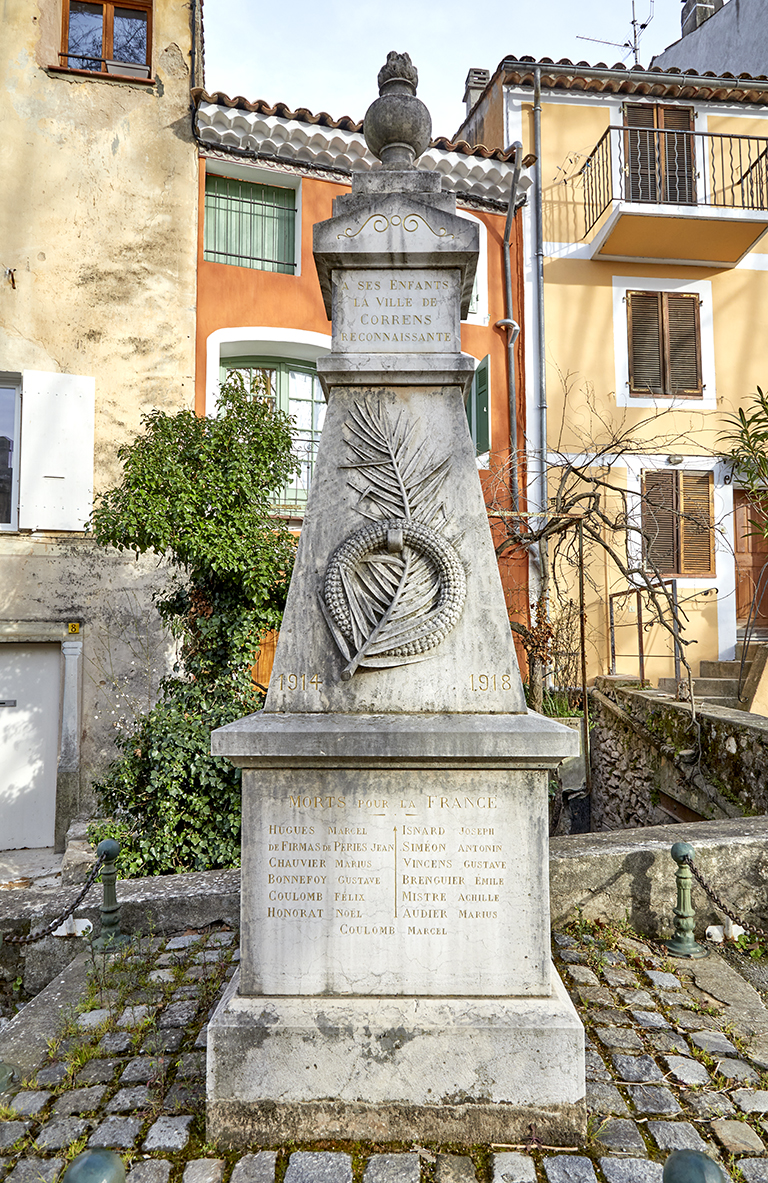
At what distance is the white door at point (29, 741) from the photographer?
26.4 feet

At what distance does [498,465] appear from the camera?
33.2ft

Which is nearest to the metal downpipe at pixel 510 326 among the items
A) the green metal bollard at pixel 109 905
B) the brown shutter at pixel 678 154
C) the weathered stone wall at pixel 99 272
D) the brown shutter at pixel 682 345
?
the brown shutter at pixel 682 345

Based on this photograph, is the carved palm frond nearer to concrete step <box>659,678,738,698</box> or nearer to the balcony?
concrete step <box>659,678,738,698</box>

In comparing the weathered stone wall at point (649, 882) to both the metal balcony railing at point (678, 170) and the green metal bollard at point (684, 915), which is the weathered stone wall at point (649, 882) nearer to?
the green metal bollard at point (684, 915)

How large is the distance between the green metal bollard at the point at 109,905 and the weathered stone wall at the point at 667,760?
4157mm

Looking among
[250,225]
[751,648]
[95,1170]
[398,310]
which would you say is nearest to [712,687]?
[751,648]

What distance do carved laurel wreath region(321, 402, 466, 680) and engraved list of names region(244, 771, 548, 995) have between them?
0.50 metres

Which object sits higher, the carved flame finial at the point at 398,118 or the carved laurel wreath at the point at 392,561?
the carved flame finial at the point at 398,118

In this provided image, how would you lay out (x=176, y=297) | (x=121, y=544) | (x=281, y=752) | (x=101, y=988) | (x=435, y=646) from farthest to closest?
(x=176, y=297)
(x=121, y=544)
(x=101, y=988)
(x=435, y=646)
(x=281, y=752)

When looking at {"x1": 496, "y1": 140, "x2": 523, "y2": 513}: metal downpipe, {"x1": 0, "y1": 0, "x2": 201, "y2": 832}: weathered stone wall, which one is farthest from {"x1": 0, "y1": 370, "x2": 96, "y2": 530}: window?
{"x1": 496, "y1": 140, "x2": 523, "y2": 513}: metal downpipe

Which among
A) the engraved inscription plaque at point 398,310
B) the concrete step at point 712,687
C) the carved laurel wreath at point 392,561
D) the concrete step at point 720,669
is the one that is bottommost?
the concrete step at point 712,687

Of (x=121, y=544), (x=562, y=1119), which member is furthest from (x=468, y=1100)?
(x=121, y=544)

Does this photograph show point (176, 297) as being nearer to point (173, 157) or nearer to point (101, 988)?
point (173, 157)

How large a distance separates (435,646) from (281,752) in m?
0.68
